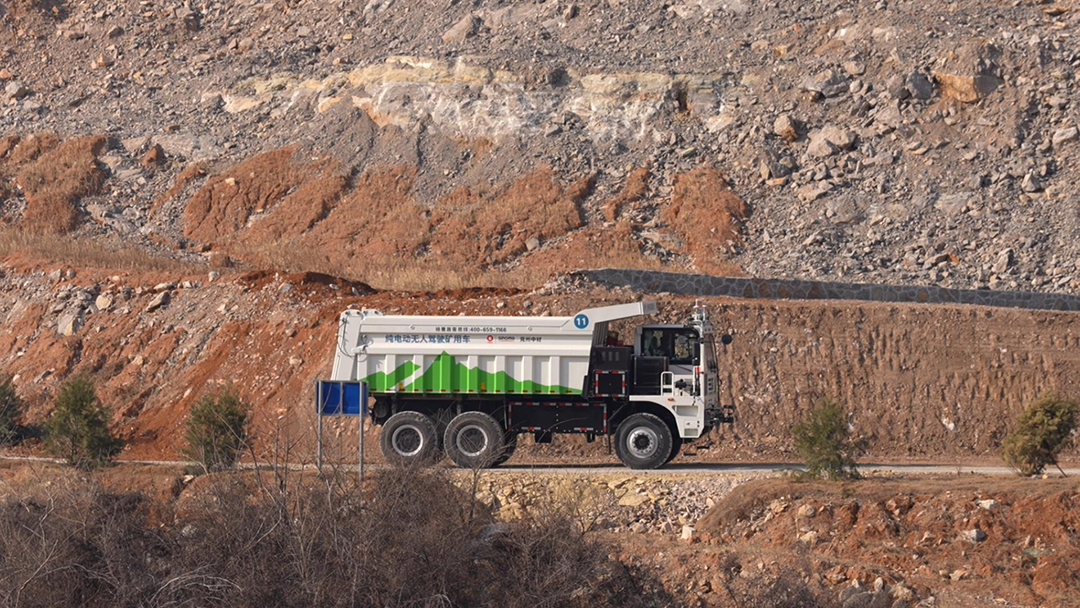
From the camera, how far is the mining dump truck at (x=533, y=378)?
75.6ft

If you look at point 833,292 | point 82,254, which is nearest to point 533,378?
point 833,292

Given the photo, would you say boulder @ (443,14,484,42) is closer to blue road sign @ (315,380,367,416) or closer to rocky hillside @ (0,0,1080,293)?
rocky hillside @ (0,0,1080,293)

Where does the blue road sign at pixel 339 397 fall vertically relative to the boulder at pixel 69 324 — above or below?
below

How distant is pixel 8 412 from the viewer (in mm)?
29062

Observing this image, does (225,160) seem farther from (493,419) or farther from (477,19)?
(493,419)

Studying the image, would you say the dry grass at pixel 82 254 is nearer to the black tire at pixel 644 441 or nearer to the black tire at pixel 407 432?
the black tire at pixel 407 432

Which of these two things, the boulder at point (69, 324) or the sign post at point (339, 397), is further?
the boulder at point (69, 324)

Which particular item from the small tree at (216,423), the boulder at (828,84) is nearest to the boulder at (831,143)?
the boulder at (828,84)

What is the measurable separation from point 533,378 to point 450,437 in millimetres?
1737

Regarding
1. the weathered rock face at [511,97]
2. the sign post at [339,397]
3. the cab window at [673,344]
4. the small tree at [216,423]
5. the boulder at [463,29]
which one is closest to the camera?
the sign post at [339,397]

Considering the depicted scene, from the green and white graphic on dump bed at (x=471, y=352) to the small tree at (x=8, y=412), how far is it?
8640mm

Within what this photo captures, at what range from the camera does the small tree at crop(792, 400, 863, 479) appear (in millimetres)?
21344

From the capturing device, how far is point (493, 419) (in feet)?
76.4

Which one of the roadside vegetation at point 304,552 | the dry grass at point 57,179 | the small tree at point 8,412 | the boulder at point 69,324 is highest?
the dry grass at point 57,179
